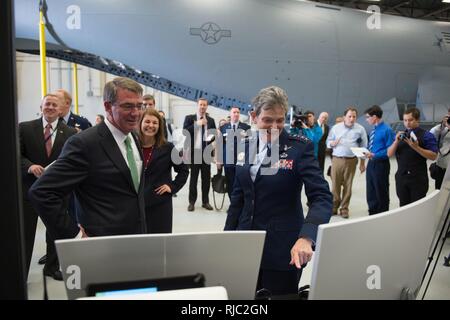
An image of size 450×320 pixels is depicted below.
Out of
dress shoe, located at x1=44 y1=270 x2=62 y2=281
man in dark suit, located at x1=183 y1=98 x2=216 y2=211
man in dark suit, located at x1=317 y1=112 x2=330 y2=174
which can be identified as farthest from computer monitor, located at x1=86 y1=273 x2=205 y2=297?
man in dark suit, located at x1=317 y1=112 x2=330 y2=174

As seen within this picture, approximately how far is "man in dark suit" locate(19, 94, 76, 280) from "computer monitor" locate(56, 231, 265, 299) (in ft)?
7.34

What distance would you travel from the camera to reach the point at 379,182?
174 inches

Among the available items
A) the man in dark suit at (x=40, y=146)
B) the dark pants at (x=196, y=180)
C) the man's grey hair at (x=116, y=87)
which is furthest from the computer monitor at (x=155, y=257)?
the dark pants at (x=196, y=180)

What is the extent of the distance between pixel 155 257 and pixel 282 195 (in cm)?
91

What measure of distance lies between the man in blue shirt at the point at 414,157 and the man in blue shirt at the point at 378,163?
407 millimetres

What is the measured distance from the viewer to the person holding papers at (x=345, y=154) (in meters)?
4.82

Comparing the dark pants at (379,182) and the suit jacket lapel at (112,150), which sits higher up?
the suit jacket lapel at (112,150)

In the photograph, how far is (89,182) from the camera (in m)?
1.51

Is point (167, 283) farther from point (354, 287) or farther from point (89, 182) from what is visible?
point (89, 182)

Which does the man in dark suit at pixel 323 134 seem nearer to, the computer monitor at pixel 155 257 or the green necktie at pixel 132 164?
the green necktie at pixel 132 164

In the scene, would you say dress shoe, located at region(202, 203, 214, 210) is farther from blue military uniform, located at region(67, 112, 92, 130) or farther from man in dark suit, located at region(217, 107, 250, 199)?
blue military uniform, located at region(67, 112, 92, 130)

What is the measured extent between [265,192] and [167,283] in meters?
0.89

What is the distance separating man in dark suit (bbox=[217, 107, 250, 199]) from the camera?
4566 millimetres

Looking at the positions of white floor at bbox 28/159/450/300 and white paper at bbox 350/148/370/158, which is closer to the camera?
white floor at bbox 28/159/450/300
